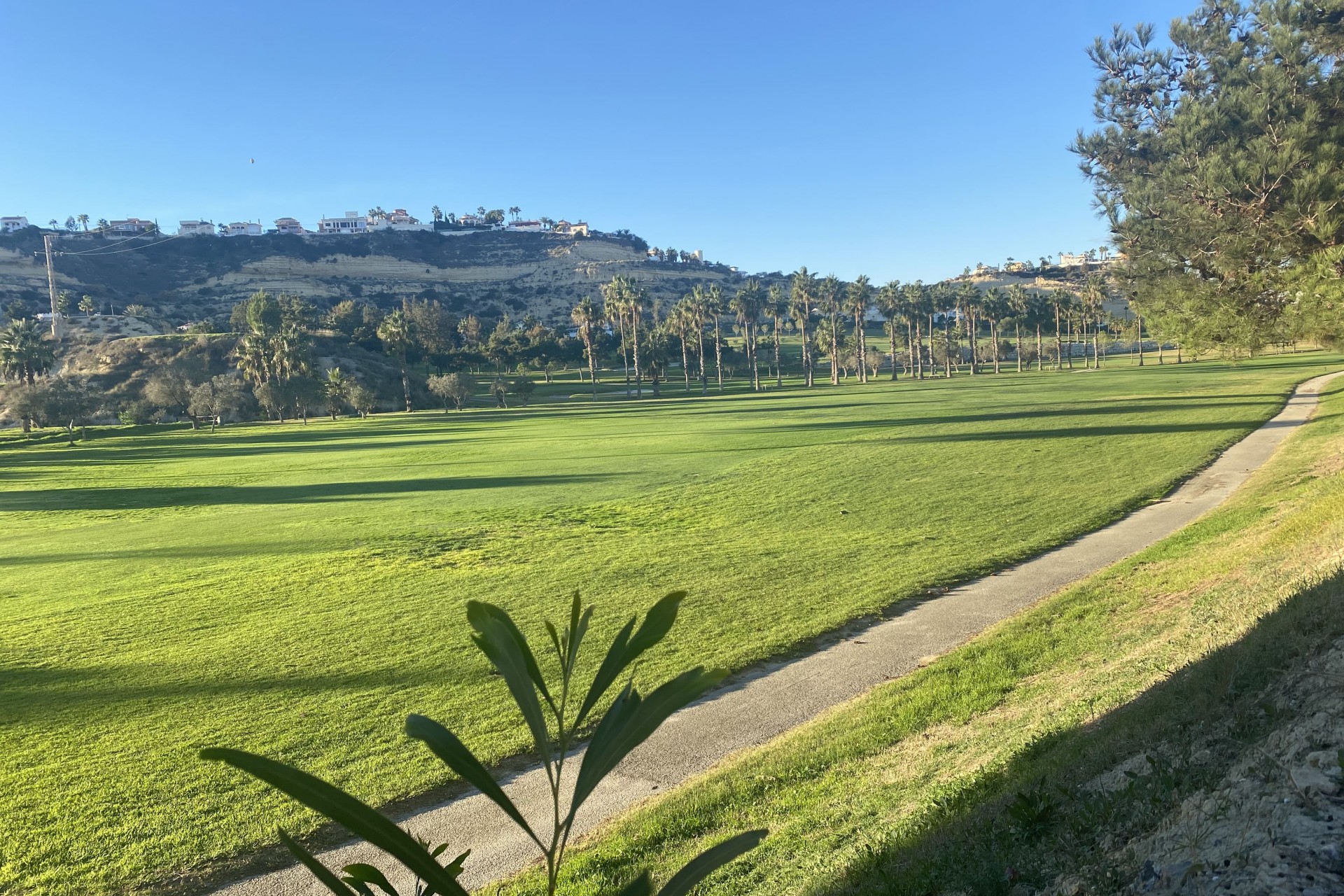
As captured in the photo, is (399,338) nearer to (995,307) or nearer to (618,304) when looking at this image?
(618,304)

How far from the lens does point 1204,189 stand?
22.9m

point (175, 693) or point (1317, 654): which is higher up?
point (1317, 654)

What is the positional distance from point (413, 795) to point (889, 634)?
821 centimetres

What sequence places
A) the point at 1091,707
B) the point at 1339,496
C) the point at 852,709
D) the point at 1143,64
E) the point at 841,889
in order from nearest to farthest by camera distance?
the point at 841,889 < the point at 1091,707 < the point at 852,709 < the point at 1339,496 < the point at 1143,64

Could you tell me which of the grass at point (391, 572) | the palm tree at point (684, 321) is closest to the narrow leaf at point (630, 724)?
the grass at point (391, 572)

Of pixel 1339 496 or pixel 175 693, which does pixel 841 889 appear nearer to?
pixel 175 693

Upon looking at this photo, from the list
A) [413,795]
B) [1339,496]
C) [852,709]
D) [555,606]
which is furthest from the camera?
[555,606]

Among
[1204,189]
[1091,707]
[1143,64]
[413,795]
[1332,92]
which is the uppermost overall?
[1143,64]

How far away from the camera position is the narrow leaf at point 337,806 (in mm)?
1335

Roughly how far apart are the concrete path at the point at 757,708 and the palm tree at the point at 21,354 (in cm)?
10994

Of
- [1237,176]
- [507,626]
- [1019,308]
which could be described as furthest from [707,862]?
[1019,308]

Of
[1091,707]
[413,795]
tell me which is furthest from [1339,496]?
[413,795]

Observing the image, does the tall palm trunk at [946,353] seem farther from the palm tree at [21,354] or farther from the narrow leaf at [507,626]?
the narrow leaf at [507,626]

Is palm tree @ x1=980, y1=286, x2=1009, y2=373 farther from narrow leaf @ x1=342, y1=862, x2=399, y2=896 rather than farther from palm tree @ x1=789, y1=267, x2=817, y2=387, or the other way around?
narrow leaf @ x1=342, y1=862, x2=399, y2=896
